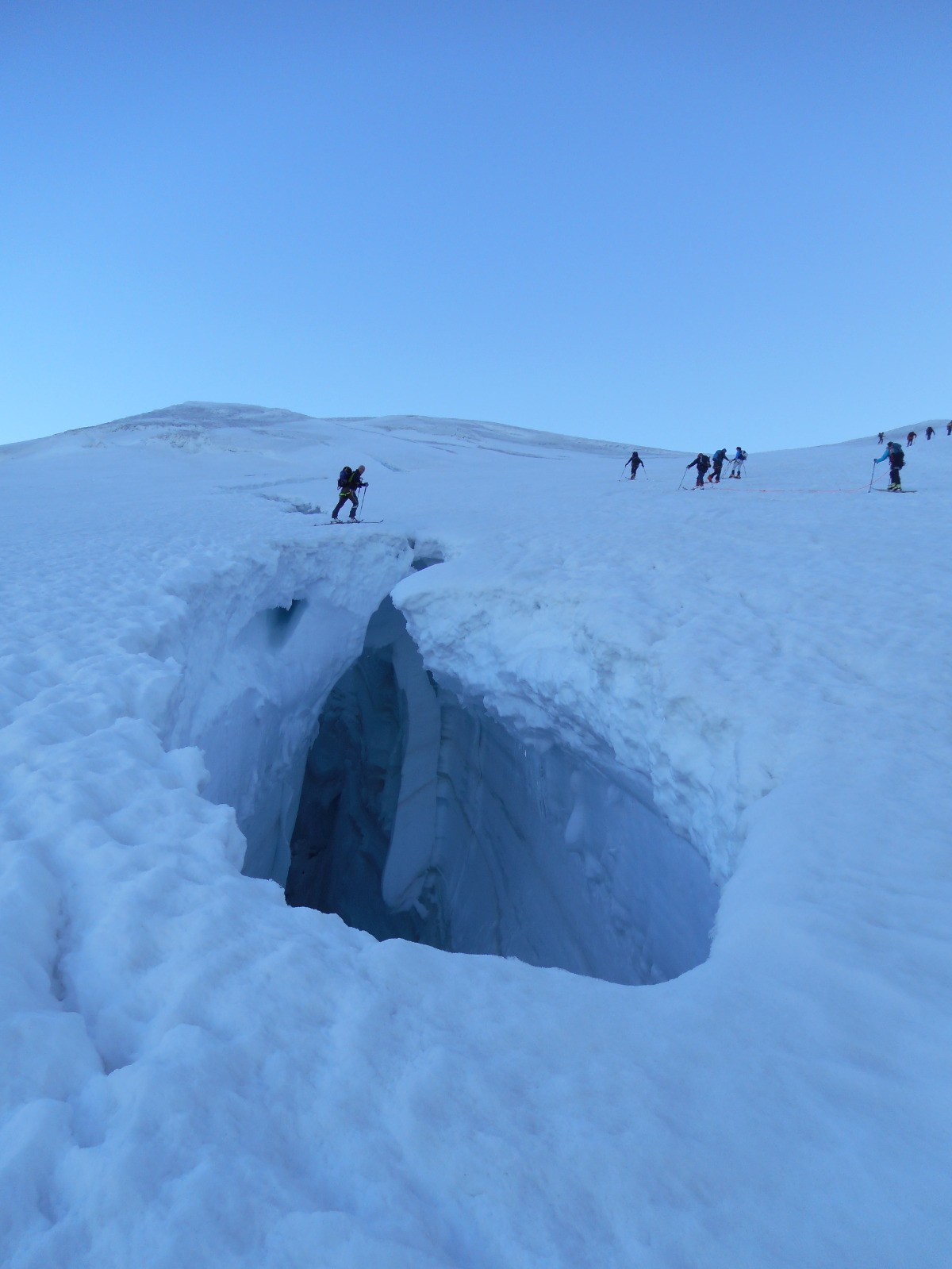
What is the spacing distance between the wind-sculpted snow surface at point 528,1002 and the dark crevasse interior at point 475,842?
71cm

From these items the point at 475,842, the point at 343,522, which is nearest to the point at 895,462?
the point at 343,522

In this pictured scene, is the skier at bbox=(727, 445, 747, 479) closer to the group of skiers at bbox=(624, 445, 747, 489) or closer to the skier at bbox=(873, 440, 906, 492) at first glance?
the group of skiers at bbox=(624, 445, 747, 489)

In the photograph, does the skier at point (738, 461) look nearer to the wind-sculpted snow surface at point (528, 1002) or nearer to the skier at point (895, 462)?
the skier at point (895, 462)

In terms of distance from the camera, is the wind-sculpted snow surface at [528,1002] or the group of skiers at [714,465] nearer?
the wind-sculpted snow surface at [528,1002]

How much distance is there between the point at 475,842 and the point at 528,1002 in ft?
26.0

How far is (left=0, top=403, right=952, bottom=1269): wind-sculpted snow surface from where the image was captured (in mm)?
1457

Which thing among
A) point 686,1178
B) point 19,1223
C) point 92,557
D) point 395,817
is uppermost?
point 92,557

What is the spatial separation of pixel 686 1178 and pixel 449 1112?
587mm

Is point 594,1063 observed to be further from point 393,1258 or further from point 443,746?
point 443,746

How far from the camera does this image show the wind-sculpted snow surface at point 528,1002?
4.78ft

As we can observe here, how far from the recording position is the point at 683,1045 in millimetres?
1985

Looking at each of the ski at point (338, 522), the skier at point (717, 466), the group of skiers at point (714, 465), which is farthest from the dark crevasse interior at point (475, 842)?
the skier at point (717, 466)

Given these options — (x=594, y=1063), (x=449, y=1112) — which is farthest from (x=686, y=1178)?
(x=449, y=1112)

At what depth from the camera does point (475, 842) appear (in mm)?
9867
